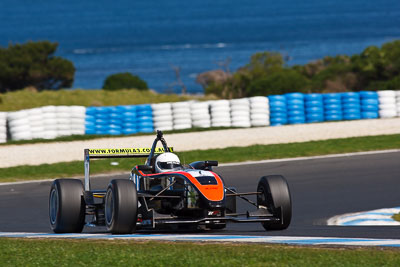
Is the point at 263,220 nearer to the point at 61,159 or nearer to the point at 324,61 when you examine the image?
the point at 61,159

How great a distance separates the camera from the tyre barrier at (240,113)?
98.4ft

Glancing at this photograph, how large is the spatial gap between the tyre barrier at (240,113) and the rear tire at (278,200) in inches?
693

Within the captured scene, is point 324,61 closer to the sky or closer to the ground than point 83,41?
closer to the ground

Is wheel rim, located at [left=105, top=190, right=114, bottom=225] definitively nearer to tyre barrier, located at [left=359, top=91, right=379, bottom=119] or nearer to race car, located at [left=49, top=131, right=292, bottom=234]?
race car, located at [left=49, top=131, right=292, bottom=234]

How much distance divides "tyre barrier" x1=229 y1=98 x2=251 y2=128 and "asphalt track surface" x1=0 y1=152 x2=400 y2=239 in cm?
713

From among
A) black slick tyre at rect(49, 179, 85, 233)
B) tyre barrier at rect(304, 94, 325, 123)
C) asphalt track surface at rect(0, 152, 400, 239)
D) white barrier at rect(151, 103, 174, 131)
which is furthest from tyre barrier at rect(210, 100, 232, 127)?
black slick tyre at rect(49, 179, 85, 233)

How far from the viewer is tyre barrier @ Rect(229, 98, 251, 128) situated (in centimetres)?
2998

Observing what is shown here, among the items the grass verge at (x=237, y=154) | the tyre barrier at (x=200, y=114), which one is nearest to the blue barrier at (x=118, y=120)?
the tyre barrier at (x=200, y=114)

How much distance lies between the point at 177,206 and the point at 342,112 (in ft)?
66.6

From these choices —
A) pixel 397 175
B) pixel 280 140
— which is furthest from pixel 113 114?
pixel 397 175

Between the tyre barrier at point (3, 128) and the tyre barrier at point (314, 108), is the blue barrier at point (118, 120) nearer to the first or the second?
the tyre barrier at point (3, 128)

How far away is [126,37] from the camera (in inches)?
7244

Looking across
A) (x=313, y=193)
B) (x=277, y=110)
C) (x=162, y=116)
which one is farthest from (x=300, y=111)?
(x=313, y=193)

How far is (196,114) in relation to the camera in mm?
29906
